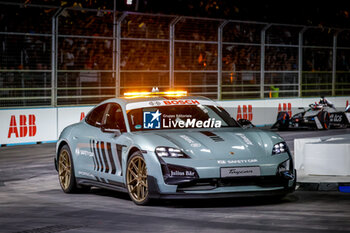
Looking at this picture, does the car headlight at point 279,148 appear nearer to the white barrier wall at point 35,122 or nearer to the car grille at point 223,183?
the car grille at point 223,183

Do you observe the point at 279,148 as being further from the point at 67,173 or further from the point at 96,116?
the point at 67,173

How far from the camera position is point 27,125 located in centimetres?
2056

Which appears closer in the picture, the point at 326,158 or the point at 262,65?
the point at 326,158

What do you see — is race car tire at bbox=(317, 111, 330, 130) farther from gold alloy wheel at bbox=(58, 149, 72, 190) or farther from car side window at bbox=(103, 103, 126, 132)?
car side window at bbox=(103, 103, 126, 132)

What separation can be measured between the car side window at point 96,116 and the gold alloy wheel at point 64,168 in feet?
1.86

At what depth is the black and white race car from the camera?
24.5 m

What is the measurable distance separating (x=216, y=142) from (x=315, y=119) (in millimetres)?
15994

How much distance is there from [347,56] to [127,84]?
1337 centimetres

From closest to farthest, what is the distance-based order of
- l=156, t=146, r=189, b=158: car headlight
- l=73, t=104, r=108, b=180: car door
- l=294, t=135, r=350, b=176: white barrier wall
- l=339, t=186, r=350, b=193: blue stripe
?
l=156, t=146, r=189, b=158: car headlight, l=73, t=104, r=108, b=180: car door, l=339, t=186, r=350, b=193: blue stripe, l=294, t=135, r=350, b=176: white barrier wall

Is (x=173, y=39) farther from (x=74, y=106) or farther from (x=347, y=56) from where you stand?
(x=347, y=56)

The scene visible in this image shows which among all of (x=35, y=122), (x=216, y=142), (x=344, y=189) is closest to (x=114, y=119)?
(x=216, y=142)

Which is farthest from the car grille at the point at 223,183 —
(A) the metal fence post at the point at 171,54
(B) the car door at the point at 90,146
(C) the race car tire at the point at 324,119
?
(A) the metal fence post at the point at 171,54

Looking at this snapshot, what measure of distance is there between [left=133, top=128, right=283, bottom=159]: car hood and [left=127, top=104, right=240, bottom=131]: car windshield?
13.5 inches

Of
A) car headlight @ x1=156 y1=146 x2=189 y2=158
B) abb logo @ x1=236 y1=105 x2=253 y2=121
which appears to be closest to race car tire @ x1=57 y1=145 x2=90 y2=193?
car headlight @ x1=156 y1=146 x2=189 y2=158
